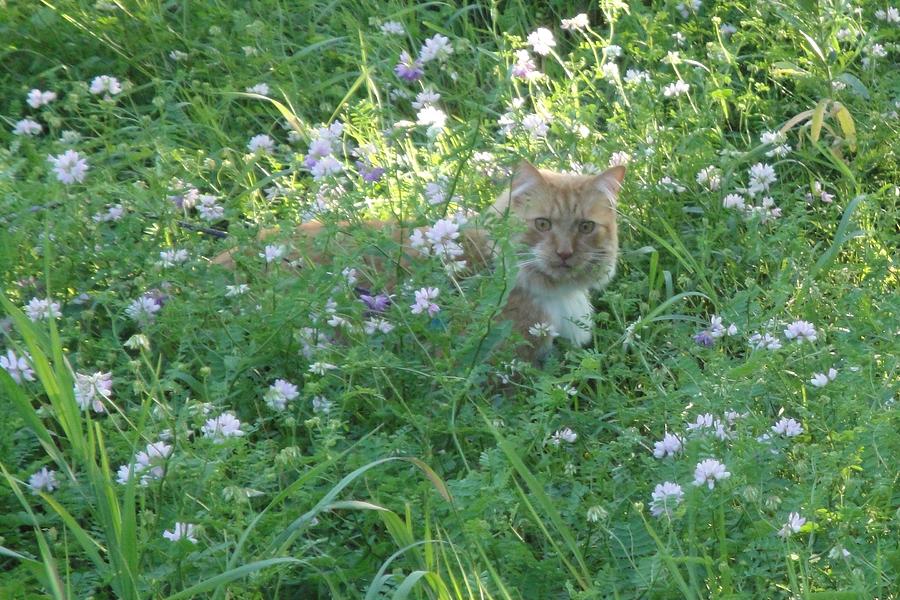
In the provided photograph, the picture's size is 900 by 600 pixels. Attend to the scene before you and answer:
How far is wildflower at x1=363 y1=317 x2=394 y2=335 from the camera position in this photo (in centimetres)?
356

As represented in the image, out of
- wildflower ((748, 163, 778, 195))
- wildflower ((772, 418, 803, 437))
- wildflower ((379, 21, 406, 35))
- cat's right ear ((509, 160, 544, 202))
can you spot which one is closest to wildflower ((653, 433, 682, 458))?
wildflower ((772, 418, 803, 437))

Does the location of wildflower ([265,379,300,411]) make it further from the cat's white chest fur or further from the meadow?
the cat's white chest fur

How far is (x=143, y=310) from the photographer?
3502mm

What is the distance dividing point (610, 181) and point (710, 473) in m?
1.75

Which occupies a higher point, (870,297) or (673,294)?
(673,294)

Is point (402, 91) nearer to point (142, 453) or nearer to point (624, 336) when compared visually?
point (624, 336)

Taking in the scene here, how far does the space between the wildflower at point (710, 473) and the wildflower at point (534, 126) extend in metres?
2.12

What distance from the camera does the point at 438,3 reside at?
591 cm

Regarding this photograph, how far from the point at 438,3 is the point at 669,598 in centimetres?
374

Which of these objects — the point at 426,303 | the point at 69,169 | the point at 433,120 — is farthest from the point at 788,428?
the point at 69,169

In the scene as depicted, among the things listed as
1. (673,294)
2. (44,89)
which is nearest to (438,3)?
(44,89)

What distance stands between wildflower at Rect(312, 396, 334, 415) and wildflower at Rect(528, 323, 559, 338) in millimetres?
861

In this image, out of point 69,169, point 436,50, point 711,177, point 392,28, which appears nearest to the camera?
point 69,169

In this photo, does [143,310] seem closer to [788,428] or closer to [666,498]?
[666,498]
